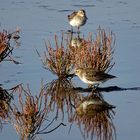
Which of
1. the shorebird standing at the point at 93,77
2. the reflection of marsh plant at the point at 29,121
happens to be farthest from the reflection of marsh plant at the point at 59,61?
the reflection of marsh plant at the point at 29,121

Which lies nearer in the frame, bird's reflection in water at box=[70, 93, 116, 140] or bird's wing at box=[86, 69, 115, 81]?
bird's reflection in water at box=[70, 93, 116, 140]

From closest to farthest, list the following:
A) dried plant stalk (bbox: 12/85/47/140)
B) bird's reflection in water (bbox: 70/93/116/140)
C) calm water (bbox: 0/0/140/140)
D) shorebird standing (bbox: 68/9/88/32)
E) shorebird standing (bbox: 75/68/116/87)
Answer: dried plant stalk (bbox: 12/85/47/140), bird's reflection in water (bbox: 70/93/116/140), calm water (bbox: 0/0/140/140), shorebird standing (bbox: 75/68/116/87), shorebird standing (bbox: 68/9/88/32)

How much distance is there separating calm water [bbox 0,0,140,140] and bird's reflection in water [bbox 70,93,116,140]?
0.39 ft

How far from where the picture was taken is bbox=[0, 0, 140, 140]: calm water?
37.3 ft

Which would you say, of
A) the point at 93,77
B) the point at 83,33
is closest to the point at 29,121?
the point at 93,77

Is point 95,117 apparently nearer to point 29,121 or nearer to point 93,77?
point 93,77

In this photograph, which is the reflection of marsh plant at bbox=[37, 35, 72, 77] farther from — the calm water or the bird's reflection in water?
the bird's reflection in water

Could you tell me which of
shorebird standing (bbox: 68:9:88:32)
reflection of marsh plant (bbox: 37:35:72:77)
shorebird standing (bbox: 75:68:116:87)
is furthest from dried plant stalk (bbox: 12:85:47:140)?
shorebird standing (bbox: 68:9:88:32)

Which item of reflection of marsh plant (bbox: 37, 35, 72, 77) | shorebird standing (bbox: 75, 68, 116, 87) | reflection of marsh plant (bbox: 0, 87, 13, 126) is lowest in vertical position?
reflection of marsh plant (bbox: 0, 87, 13, 126)

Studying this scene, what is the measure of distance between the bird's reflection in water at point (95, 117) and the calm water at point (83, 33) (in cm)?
12

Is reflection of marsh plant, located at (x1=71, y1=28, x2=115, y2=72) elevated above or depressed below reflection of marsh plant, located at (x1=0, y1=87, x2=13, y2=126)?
above

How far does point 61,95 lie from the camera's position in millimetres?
13023

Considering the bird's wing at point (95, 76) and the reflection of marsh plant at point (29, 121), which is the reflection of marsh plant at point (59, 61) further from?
the reflection of marsh plant at point (29, 121)

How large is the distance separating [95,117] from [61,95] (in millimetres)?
1612
